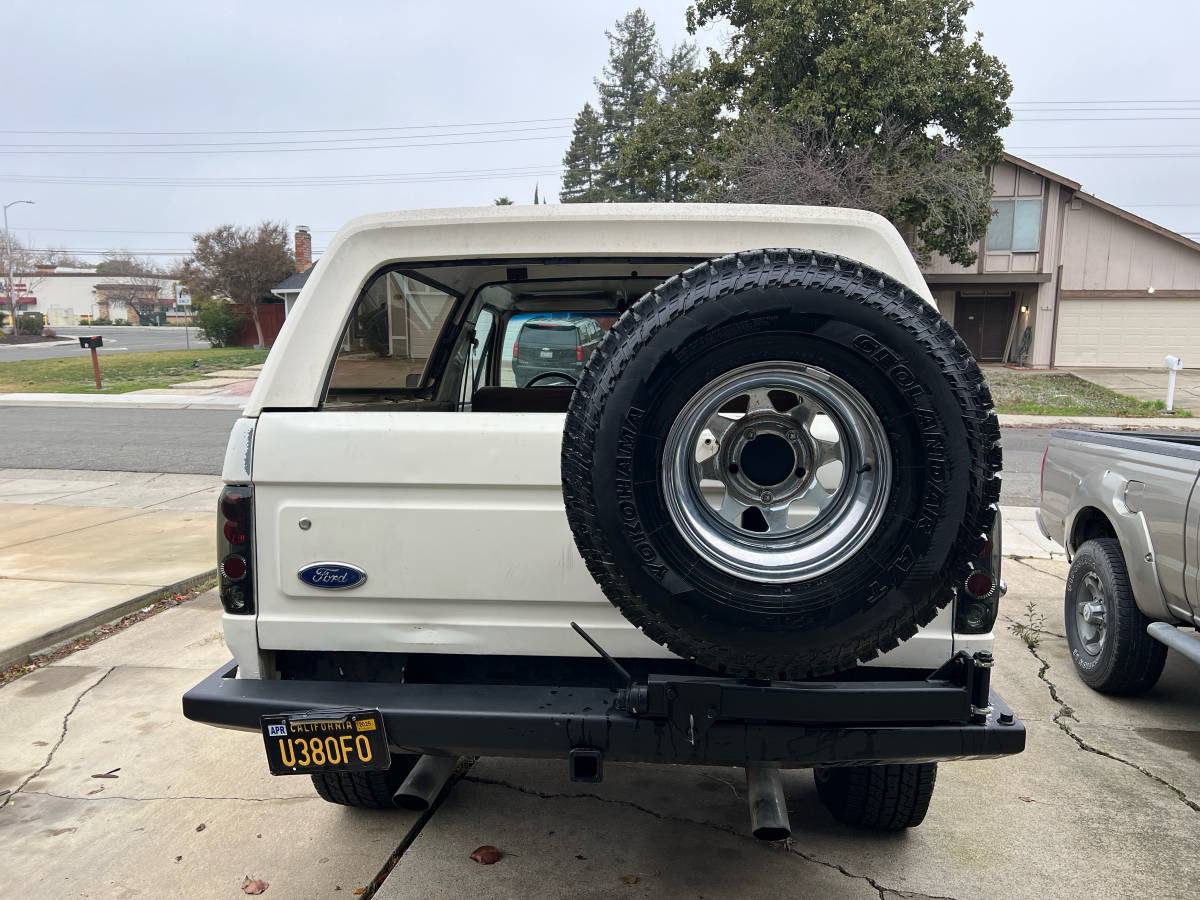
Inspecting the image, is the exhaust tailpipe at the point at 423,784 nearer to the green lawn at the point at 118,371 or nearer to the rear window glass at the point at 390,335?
the rear window glass at the point at 390,335

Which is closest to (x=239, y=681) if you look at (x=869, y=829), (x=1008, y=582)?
(x=869, y=829)

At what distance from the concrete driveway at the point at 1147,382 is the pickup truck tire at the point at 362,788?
809 inches

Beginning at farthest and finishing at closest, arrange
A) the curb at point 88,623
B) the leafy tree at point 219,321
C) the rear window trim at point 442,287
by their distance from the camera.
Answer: the leafy tree at point 219,321 < the curb at point 88,623 < the rear window trim at point 442,287

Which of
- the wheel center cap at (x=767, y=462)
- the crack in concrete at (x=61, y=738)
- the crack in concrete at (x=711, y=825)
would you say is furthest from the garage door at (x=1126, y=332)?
the wheel center cap at (x=767, y=462)

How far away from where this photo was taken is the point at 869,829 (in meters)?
3.05

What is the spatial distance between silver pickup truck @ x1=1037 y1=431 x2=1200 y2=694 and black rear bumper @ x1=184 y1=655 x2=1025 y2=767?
1929 millimetres

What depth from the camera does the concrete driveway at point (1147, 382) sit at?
70.1 feet

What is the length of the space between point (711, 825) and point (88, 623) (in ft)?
13.1

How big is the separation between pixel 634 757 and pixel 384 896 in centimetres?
104

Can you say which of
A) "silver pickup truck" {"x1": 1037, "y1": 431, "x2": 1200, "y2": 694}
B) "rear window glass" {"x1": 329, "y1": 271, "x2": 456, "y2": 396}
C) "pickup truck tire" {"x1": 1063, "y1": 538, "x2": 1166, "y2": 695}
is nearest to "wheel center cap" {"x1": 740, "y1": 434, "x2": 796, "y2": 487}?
"rear window glass" {"x1": 329, "y1": 271, "x2": 456, "y2": 396}

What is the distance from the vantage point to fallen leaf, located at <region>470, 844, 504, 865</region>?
2.88m

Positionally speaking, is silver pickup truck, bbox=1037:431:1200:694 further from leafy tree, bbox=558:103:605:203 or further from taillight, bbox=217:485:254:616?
leafy tree, bbox=558:103:605:203

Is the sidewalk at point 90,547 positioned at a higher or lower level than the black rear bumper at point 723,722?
lower

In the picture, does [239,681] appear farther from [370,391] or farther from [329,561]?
[370,391]
